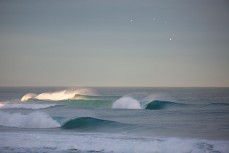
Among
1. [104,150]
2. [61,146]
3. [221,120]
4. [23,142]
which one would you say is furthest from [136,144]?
[221,120]

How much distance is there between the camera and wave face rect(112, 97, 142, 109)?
3140 cm

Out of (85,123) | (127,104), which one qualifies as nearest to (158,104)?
(127,104)

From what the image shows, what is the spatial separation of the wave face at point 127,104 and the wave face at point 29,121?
37.0ft

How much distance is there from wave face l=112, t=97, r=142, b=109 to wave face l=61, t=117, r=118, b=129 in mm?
10453

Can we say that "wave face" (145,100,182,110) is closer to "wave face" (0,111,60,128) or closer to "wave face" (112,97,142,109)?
"wave face" (112,97,142,109)

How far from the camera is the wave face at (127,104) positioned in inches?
1236

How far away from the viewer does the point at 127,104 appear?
32250 millimetres

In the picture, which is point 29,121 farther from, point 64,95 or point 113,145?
point 64,95

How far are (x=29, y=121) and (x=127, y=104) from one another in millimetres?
12712

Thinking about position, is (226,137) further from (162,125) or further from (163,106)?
(163,106)

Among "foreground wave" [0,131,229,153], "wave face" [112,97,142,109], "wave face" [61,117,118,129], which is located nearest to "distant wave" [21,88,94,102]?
"wave face" [112,97,142,109]

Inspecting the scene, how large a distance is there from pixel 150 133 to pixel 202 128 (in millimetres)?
2885

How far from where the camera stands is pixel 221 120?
20.7 m

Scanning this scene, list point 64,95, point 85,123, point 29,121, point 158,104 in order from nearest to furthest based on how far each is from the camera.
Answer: point 85,123 < point 29,121 < point 158,104 < point 64,95
